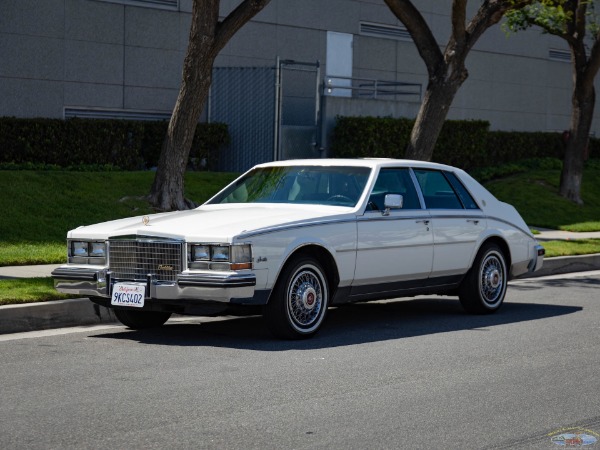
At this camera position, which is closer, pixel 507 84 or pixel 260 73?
pixel 260 73

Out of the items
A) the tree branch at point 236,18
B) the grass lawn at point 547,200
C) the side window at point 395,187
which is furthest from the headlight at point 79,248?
the grass lawn at point 547,200

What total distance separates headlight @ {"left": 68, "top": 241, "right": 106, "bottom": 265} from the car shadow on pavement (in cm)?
68

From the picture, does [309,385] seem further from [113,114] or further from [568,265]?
[113,114]

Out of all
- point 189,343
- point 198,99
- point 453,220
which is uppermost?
point 198,99

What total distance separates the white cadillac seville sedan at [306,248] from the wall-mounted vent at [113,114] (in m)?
13.4

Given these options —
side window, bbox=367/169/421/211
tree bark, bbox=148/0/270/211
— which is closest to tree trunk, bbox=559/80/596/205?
tree bark, bbox=148/0/270/211

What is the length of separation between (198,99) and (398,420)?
12289 millimetres

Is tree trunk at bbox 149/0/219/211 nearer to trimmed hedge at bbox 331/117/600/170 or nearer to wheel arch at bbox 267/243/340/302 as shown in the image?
trimmed hedge at bbox 331/117/600/170

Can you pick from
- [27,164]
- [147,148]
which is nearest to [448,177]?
[27,164]

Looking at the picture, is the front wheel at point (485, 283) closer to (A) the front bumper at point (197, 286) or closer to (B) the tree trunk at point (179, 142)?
(A) the front bumper at point (197, 286)

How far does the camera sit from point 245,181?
1184 cm

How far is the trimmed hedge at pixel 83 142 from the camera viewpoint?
22109 millimetres

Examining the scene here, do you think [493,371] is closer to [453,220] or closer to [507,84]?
[453,220]

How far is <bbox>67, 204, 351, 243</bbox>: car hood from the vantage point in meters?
9.77
